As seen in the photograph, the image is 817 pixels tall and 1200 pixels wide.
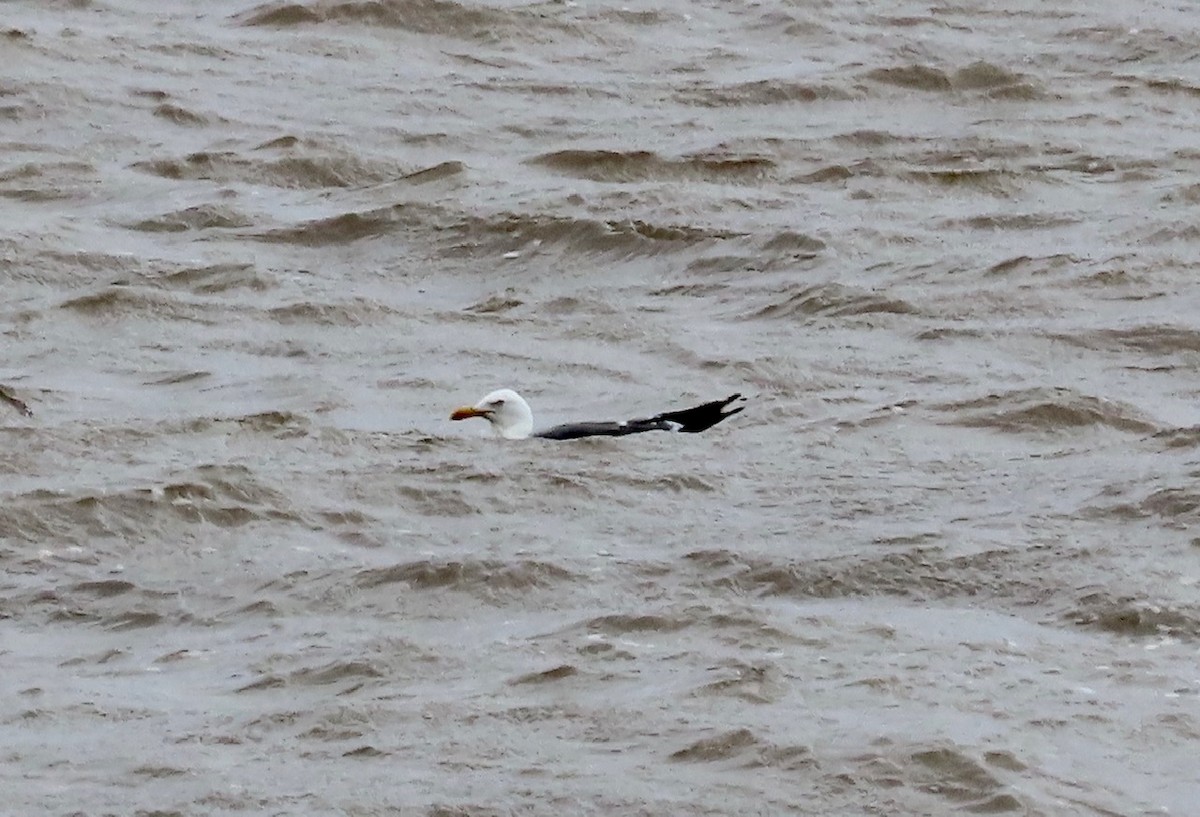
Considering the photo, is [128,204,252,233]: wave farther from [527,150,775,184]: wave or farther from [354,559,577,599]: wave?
[354,559,577,599]: wave

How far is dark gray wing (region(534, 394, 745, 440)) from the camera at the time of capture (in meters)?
10.5

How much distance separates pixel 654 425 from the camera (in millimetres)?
10523

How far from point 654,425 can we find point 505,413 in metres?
0.54

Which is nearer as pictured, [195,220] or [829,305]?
[829,305]

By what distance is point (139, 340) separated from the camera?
11.5 metres

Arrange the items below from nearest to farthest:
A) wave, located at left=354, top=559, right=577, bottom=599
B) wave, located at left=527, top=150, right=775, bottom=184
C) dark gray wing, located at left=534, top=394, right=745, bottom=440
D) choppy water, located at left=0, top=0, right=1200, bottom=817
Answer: choppy water, located at left=0, top=0, right=1200, bottom=817, wave, located at left=354, top=559, right=577, bottom=599, dark gray wing, located at left=534, top=394, right=745, bottom=440, wave, located at left=527, top=150, right=775, bottom=184

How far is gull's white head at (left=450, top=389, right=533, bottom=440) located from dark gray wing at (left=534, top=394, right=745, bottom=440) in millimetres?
70

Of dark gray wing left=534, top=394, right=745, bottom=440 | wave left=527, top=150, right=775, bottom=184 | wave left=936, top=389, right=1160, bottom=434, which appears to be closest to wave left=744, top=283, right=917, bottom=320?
wave left=936, top=389, right=1160, bottom=434

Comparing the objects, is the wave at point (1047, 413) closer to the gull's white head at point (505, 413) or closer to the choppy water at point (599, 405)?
the choppy water at point (599, 405)

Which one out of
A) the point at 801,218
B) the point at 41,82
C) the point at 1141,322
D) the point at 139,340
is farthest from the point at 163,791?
the point at 41,82

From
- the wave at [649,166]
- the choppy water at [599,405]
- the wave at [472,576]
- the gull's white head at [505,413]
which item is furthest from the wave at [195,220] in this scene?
the wave at [472,576]

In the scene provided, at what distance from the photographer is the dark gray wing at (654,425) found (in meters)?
10.5

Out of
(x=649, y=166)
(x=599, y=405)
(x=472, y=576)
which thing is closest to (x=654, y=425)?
(x=599, y=405)

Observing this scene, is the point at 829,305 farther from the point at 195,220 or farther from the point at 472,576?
the point at 472,576
